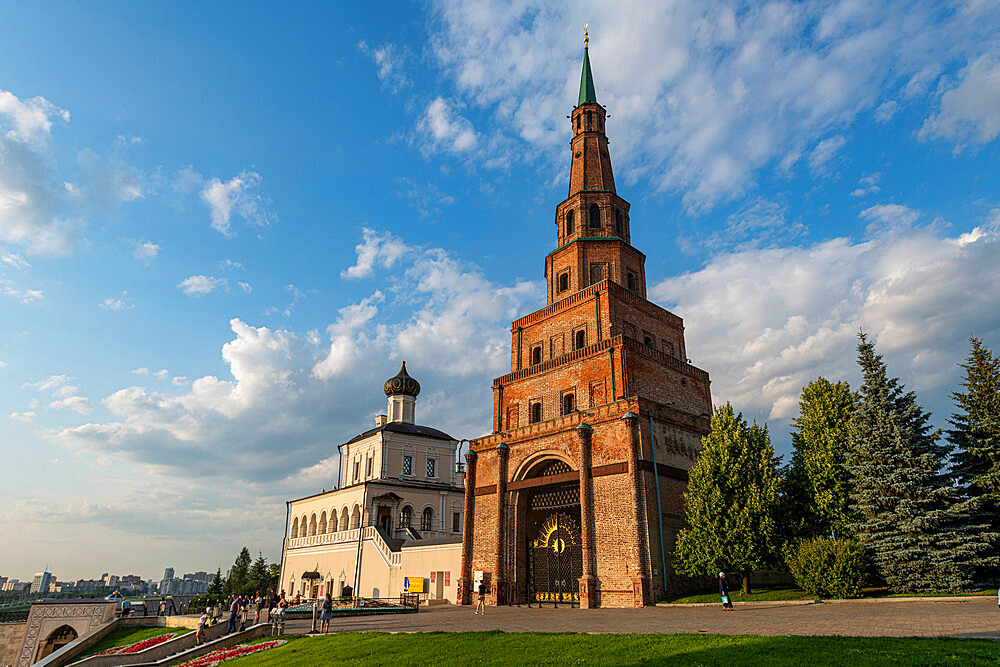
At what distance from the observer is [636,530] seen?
23.7 meters

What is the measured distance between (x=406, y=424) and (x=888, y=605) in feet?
132

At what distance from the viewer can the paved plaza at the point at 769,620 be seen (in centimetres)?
1233

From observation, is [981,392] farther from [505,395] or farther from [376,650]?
[376,650]

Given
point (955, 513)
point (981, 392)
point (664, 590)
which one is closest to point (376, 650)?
point (664, 590)

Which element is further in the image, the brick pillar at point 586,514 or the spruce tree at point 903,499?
the brick pillar at point 586,514

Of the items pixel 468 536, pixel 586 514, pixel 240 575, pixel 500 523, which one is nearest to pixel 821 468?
pixel 586 514

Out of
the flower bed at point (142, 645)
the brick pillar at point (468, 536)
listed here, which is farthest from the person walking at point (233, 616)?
the brick pillar at point (468, 536)

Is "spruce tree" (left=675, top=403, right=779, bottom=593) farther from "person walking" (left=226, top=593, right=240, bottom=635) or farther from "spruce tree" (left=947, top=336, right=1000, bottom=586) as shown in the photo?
"person walking" (left=226, top=593, right=240, bottom=635)

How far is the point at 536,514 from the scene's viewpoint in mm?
29984

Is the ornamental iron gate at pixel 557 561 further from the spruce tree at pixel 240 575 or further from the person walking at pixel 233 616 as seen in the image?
the spruce tree at pixel 240 575

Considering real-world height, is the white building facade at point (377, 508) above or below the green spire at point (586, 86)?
below

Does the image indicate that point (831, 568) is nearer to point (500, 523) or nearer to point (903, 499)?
point (903, 499)

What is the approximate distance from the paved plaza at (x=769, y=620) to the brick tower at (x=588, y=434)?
3.37 meters

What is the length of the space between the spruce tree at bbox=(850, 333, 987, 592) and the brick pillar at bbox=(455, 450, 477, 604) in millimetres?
16738
